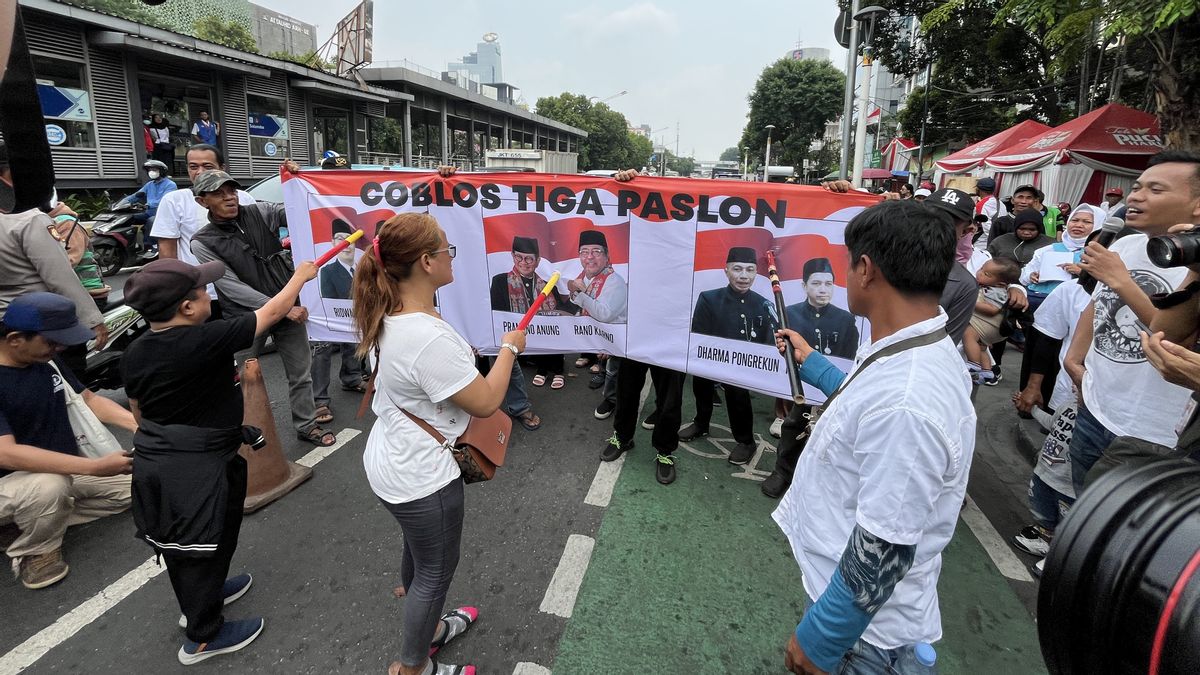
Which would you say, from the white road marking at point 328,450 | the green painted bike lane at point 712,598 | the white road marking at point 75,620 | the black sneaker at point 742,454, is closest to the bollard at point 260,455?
the white road marking at point 328,450

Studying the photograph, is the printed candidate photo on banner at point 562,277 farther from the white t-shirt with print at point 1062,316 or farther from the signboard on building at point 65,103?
the signboard on building at point 65,103

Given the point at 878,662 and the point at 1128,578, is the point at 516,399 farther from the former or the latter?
the point at 1128,578

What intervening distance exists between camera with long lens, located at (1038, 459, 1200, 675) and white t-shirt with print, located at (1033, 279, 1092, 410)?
318 centimetres

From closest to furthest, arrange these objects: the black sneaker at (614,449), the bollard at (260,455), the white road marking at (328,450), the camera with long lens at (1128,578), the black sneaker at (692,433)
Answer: the camera with long lens at (1128,578)
the bollard at (260,455)
the white road marking at (328,450)
the black sneaker at (614,449)
the black sneaker at (692,433)

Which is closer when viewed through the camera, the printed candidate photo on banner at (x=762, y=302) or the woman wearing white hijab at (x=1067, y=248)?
the printed candidate photo on banner at (x=762, y=302)

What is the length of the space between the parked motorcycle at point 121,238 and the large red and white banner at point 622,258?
6.81 metres

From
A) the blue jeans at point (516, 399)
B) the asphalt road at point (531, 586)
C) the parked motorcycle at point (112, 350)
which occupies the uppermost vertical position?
the parked motorcycle at point (112, 350)

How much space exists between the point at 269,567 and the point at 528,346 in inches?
80.8

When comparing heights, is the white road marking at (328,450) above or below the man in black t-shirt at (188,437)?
below

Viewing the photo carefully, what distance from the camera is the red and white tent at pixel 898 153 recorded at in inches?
1088

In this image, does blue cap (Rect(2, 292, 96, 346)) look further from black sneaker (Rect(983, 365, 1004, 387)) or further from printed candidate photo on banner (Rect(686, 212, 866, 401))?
black sneaker (Rect(983, 365, 1004, 387))

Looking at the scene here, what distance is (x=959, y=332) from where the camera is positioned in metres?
3.28

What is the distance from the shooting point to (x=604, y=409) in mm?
5129

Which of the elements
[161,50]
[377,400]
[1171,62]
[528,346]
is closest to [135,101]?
[161,50]
